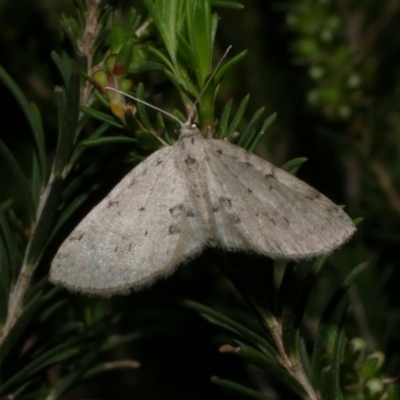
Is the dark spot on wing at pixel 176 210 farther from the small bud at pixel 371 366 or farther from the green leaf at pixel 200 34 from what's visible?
the small bud at pixel 371 366

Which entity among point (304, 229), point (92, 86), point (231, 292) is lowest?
point (231, 292)

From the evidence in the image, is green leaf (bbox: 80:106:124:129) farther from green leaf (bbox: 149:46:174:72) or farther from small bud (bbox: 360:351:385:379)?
small bud (bbox: 360:351:385:379)

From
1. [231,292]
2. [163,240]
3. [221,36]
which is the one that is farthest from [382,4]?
[163,240]

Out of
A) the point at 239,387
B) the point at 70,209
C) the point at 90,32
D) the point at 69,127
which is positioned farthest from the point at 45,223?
the point at 239,387

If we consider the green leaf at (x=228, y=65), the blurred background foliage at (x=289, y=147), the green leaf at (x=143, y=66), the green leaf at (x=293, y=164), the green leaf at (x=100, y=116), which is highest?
the green leaf at (x=228, y=65)

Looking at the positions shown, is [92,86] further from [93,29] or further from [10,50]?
[10,50]

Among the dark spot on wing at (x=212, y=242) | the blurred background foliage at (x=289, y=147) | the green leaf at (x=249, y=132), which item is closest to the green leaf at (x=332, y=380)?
the dark spot on wing at (x=212, y=242)
